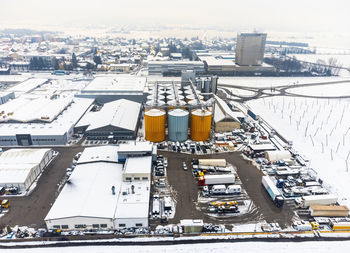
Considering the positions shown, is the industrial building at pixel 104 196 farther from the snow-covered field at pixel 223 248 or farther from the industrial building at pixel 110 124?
the industrial building at pixel 110 124

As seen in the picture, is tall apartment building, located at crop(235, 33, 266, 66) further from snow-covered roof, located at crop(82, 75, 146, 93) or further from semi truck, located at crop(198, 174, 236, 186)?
semi truck, located at crop(198, 174, 236, 186)

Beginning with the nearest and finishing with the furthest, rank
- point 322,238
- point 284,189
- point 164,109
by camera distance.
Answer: point 322,238
point 284,189
point 164,109

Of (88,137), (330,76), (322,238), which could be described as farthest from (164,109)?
(330,76)

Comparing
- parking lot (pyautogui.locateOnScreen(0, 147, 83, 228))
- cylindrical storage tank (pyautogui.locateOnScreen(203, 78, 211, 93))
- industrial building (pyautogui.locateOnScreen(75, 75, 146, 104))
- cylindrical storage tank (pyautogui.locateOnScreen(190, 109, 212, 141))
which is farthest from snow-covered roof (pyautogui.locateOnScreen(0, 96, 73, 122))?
cylindrical storage tank (pyautogui.locateOnScreen(203, 78, 211, 93))

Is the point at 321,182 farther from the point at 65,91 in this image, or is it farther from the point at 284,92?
the point at 65,91

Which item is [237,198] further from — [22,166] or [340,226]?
[22,166]

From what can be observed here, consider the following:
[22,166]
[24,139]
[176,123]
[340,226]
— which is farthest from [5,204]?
[340,226]
